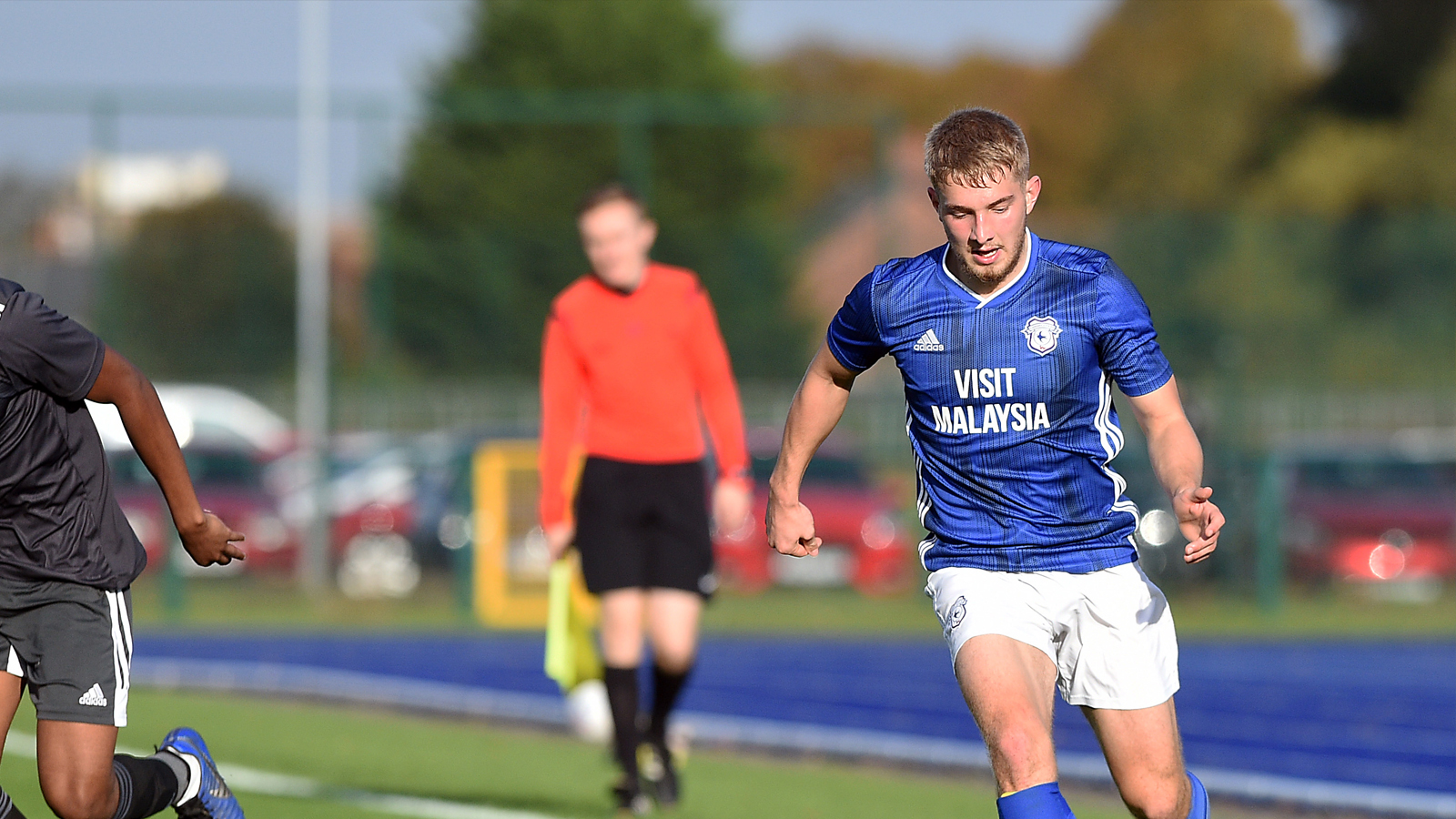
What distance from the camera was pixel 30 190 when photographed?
27.6 metres

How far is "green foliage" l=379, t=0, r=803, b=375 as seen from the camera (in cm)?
2723

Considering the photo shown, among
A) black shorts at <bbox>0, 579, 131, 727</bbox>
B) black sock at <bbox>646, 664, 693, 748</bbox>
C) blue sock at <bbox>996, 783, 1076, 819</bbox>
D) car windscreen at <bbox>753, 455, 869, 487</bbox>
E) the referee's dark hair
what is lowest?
black sock at <bbox>646, 664, 693, 748</bbox>

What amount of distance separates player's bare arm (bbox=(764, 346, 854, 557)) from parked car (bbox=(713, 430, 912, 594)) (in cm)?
1548

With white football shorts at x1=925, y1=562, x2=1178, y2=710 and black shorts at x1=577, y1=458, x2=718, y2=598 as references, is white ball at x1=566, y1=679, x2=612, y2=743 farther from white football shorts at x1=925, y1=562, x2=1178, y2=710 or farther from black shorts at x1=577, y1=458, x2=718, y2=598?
white football shorts at x1=925, y1=562, x2=1178, y2=710

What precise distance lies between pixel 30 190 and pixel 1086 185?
42127mm

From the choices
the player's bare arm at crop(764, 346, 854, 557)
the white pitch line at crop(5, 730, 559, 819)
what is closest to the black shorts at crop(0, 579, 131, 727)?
the player's bare arm at crop(764, 346, 854, 557)

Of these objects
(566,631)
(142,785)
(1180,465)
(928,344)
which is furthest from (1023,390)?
(566,631)

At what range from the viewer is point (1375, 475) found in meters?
22.0

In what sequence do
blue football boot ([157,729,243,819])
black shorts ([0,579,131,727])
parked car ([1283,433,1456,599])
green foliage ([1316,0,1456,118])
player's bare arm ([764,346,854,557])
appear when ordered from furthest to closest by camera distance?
green foliage ([1316,0,1456,118]), parked car ([1283,433,1456,599]), blue football boot ([157,729,243,819]), player's bare arm ([764,346,854,557]), black shorts ([0,579,131,727])

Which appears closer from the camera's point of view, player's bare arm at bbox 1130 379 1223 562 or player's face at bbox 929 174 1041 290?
player's bare arm at bbox 1130 379 1223 562

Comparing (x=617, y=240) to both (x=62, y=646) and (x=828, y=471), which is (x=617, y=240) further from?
(x=828, y=471)

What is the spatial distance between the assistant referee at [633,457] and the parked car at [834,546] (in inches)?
496

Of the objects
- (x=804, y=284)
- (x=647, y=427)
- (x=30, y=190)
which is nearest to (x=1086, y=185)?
(x=804, y=284)

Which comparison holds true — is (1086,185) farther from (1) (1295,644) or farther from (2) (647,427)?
(2) (647,427)
